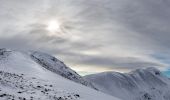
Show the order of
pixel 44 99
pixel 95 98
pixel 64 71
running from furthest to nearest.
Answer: pixel 64 71, pixel 95 98, pixel 44 99

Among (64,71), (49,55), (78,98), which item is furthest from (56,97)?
(49,55)

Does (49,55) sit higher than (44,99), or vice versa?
(49,55)

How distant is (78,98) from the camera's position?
3791 centimetres

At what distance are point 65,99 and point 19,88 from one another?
16.9ft

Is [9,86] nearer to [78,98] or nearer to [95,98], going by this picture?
[78,98]

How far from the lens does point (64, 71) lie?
386 feet

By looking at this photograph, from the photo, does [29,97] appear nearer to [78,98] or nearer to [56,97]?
[56,97]

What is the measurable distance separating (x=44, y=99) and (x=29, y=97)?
154 centimetres

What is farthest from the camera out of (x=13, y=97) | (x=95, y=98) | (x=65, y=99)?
(x=95, y=98)

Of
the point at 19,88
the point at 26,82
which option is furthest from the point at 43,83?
the point at 19,88

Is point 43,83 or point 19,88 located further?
point 43,83

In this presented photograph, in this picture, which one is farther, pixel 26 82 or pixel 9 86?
pixel 26 82

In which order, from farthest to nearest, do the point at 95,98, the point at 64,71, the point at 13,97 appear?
1. the point at 64,71
2. the point at 95,98
3. the point at 13,97

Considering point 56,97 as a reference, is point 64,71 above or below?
above
